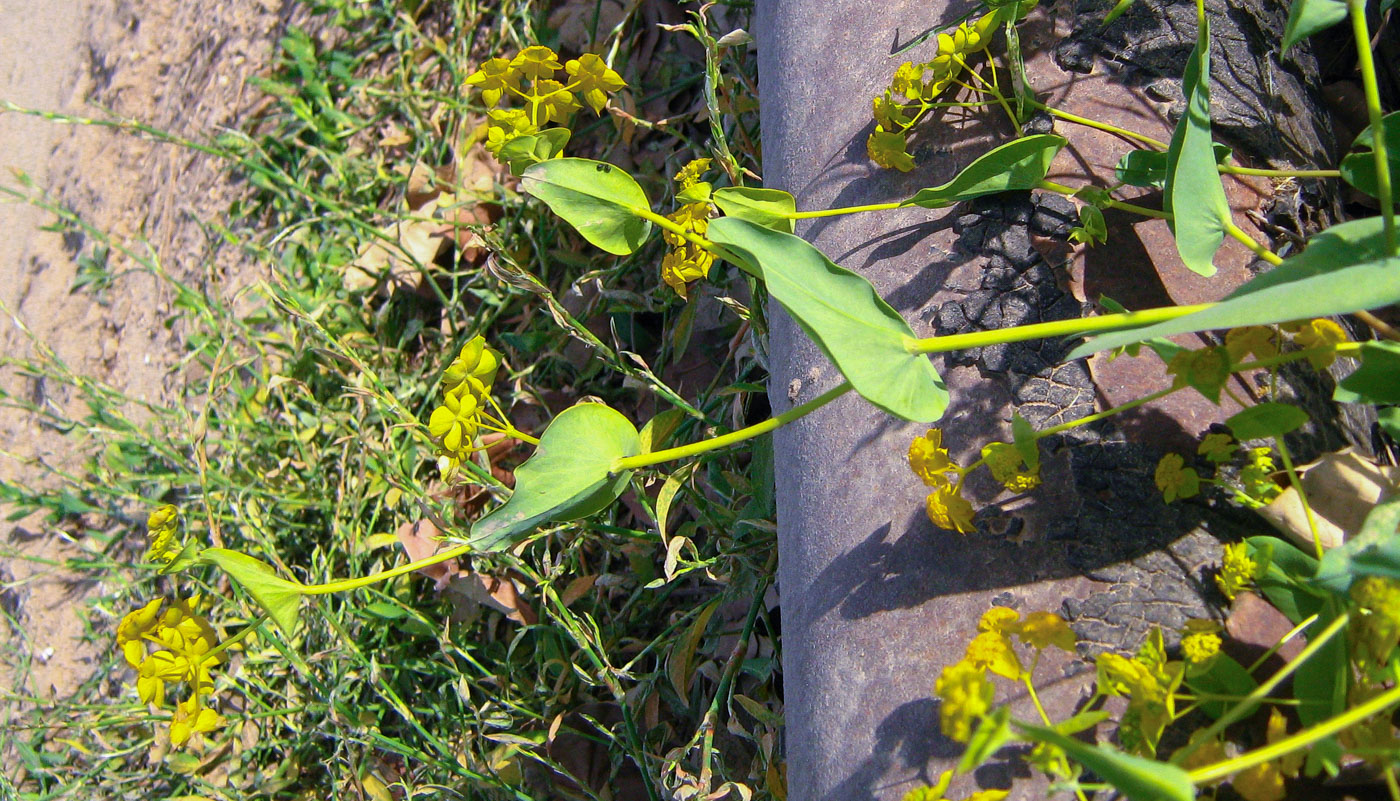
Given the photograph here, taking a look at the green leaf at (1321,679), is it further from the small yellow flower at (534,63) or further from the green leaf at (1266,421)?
the small yellow flower at (534,63)

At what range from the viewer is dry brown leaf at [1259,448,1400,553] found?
2.54 ft

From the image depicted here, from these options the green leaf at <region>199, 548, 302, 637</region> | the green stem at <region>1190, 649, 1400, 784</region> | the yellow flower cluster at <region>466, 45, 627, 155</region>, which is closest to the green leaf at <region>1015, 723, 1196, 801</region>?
the green stem at <region>1190, 649, 1400, 784</region>

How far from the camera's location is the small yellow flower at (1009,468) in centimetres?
81

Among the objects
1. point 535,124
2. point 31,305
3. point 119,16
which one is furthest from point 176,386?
point 535,124

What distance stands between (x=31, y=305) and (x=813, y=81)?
2.20 m

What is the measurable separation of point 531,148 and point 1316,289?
0.75 metres

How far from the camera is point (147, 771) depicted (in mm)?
1724

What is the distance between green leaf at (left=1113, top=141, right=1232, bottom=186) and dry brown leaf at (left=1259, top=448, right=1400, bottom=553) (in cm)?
29

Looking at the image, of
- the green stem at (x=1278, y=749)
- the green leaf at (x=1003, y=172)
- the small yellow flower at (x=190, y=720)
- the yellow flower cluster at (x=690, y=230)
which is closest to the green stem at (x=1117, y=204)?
the green leaf at (x=1003, y=172)

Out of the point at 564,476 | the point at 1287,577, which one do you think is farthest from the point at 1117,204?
the point at 564,476

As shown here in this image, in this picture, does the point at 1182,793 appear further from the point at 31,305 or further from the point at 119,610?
the point at 31,305

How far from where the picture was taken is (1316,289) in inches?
25.5

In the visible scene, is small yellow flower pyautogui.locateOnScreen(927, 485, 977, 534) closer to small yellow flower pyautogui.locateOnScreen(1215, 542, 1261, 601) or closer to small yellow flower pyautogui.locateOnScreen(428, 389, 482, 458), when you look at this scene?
small yellow flower pyautogui.locateOnScreen(1215, 542, 1261, 601)

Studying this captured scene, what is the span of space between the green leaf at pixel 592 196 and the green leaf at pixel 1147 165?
1.52ft
